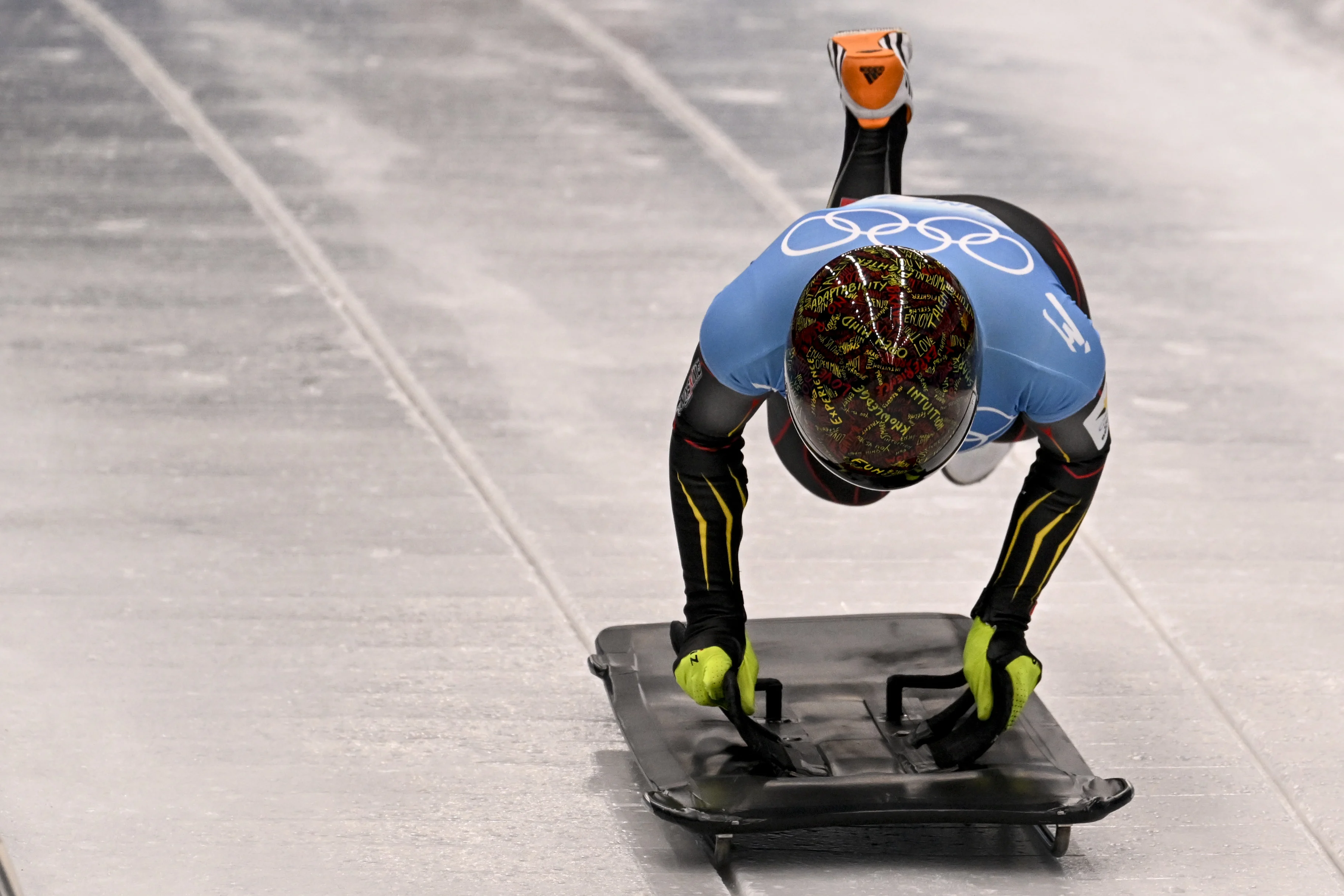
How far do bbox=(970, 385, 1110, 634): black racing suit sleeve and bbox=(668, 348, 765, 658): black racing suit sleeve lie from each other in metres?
0.42

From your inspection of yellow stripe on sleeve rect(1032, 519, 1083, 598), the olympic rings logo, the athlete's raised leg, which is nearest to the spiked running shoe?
the athlete's raised leg

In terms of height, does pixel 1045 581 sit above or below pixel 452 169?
above

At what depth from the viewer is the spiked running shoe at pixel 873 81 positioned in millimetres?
3670

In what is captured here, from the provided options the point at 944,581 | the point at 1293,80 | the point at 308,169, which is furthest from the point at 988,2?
the point at 944,581

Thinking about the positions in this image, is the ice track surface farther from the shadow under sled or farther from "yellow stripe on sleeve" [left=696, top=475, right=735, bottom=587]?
"yellow stripe on sleeve" [left=696, top=475, right=735, bottom=587]

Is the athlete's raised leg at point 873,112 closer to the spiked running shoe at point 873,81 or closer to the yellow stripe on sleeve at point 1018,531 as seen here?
the spiked running shoe at point 873,81

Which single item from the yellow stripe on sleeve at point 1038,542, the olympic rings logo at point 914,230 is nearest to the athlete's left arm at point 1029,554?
the yellow stripe on sleeve at point 1038,542

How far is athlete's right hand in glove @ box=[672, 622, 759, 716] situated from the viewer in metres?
2.94

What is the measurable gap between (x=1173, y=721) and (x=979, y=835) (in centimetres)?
60

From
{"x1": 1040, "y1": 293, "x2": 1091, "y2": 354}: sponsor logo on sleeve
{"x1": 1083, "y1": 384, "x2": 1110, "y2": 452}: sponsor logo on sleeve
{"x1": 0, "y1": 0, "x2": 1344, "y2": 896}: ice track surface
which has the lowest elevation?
{"x1": 0, "y1": 0, "x2": 1344, "y2": 896}: ice track surface

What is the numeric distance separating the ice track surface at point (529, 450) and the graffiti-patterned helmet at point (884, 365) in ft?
2.47

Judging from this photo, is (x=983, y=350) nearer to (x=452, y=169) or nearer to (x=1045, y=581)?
(x=1045, y=581)

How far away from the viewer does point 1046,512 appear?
294 cm

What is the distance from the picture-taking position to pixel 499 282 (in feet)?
17.8
